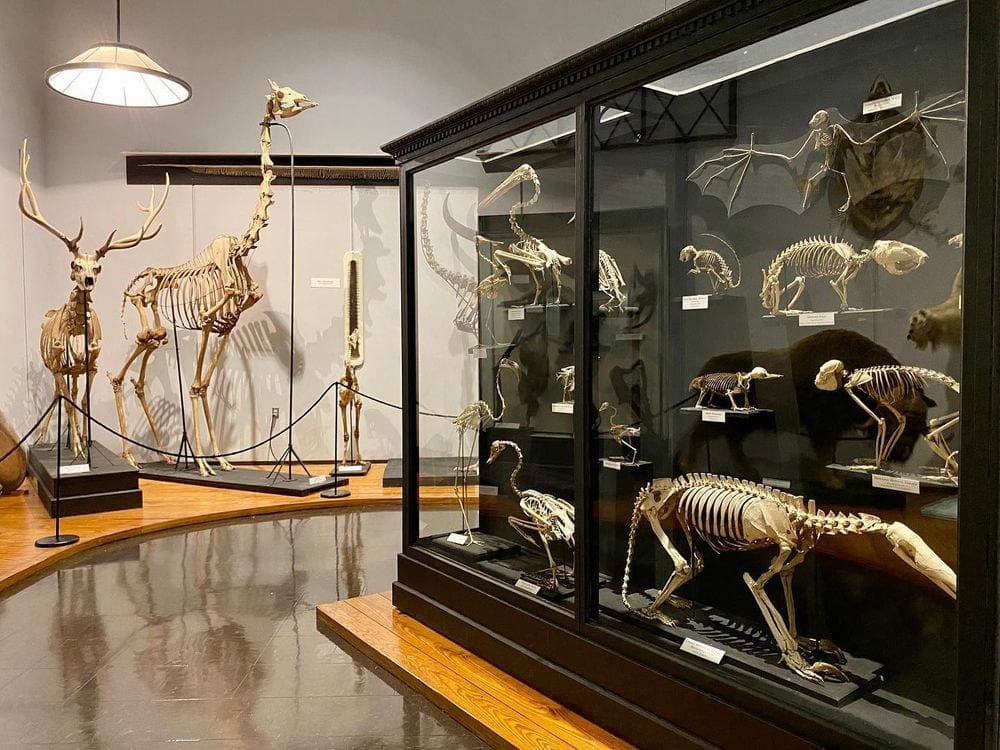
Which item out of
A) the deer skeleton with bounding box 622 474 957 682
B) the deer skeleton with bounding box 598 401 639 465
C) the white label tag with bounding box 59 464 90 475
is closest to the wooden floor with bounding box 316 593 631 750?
the deer skeleton with bounding box 622 474 957 682

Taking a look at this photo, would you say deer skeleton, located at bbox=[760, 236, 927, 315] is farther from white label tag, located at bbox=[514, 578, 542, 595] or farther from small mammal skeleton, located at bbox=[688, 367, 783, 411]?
white label tag, located at bbox=[514, 578, 542, 595]

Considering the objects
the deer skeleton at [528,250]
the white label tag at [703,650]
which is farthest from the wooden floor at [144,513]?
the white label tag at [703,650]

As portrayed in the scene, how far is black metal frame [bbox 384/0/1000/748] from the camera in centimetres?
152

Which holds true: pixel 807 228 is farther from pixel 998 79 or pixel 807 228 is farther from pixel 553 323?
pixel 553 323

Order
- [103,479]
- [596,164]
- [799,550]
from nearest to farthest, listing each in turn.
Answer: [799,550] → [596,164] → [103,479]

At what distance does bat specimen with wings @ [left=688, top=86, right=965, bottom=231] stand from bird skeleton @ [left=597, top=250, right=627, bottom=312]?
0.38 metres

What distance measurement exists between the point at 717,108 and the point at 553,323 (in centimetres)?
98

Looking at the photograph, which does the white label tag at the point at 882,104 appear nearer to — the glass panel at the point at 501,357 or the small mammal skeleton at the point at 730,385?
the small mammal skeleton at the point at 730,385

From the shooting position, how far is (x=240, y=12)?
786 centimetres

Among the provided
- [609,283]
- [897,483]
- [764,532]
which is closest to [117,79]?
[609,283]

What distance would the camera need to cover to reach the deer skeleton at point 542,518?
2.78 meters

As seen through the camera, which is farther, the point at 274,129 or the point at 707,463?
the point at 274,129

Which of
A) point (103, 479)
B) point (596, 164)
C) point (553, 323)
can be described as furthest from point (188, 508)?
point (596, 164)

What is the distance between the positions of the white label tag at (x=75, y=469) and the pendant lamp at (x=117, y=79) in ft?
9.59
